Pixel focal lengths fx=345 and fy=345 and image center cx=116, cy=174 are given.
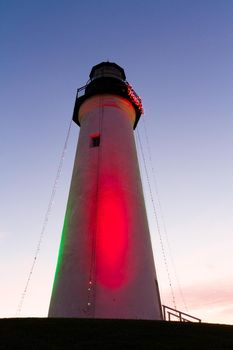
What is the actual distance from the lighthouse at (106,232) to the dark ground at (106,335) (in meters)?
2.01

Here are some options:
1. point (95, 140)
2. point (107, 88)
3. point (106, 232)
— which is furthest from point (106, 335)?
point (107, 88)

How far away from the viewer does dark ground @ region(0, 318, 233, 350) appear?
7757 millimetres

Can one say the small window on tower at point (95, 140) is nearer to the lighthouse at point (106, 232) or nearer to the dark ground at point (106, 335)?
the lighthouse at point (106, 232)

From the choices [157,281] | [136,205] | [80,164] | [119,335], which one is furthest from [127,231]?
[119,335]

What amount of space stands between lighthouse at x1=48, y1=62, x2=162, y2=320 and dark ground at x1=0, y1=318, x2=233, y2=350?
2014mm

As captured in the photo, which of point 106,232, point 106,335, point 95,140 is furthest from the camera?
point 95,140

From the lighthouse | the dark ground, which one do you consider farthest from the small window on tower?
the dark ground

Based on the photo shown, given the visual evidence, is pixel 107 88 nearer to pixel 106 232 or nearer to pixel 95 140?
pixel 95 140

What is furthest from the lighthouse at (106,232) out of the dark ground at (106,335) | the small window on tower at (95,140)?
the dark ground at (106,335)

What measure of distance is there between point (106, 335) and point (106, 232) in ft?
16.7

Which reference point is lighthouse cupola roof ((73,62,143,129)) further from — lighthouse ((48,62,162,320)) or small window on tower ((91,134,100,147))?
small window on tower ((91,134,100,147))

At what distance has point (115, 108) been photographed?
57.4 ft

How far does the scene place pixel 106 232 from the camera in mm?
13266

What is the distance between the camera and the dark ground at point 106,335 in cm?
776
